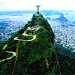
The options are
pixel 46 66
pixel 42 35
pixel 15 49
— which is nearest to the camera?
pixel 46 66

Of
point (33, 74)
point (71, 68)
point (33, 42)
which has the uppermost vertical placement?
point (33, 42)

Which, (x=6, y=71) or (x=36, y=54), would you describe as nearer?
(x=6, y=71)

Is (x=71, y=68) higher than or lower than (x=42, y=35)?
lower

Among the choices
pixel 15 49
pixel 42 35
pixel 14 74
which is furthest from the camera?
pixel 42 35

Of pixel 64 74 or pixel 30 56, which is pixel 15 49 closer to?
pixel 30 56

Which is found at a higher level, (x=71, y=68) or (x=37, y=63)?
(x=37, y=63)

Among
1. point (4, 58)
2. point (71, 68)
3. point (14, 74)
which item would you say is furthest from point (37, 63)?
point (71, 68)

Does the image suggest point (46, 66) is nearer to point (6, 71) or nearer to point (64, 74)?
point (6, 71)

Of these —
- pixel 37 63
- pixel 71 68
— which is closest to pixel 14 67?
pixel 37 63

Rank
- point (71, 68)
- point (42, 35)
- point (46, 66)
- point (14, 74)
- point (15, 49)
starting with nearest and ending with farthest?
point (14, 74)
point (46, 66)
point (15, 49)
point (42, 35)
point (71, 68)
